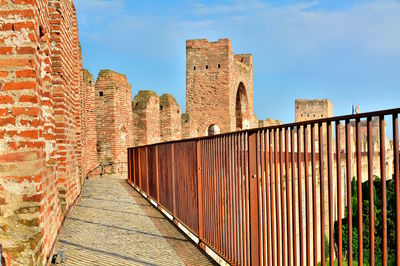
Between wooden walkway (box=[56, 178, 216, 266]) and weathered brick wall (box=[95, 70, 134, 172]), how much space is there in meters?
8.10

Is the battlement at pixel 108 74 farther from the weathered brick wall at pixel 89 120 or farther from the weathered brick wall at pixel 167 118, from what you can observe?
the weathered brick wall at pixel 167 118

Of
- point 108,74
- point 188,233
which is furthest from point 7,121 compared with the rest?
point 108,74

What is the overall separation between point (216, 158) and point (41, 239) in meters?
1.94

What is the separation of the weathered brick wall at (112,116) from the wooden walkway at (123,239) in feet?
26.6

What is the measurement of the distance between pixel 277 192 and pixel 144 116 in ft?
48.3

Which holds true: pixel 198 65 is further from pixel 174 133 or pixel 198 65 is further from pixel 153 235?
pixel 153 235

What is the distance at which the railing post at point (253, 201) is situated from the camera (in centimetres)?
367

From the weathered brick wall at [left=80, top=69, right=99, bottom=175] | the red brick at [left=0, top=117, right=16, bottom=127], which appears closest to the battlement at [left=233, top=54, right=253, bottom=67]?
the weathered brick wall at [left=80, top=69, right=99, bottom=175]

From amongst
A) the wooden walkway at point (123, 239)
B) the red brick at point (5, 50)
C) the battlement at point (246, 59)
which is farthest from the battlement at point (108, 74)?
the battlement at point (246, 59)

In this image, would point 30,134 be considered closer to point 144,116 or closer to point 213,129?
point 144,116

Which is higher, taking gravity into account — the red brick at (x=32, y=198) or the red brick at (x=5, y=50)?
the red brick at (x=5, y=50)

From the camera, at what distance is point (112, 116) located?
16250 mm

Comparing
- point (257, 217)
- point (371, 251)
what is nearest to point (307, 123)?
point (371, 251)

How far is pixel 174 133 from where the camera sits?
19.7m
